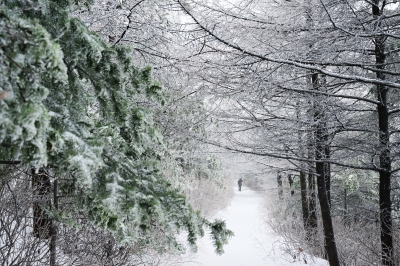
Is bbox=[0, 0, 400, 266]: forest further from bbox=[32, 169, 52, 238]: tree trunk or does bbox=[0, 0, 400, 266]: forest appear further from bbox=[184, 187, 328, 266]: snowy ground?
bbox=[184, 187, 328, 266]: snowy ground

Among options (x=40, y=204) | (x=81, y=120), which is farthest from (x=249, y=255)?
(x=81, y=120)

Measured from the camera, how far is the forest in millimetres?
1554

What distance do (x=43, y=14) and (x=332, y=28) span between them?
321 cm

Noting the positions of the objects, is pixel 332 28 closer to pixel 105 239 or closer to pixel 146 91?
pixel 146 91

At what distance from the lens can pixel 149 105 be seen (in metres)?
5.79

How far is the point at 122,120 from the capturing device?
6.86ft

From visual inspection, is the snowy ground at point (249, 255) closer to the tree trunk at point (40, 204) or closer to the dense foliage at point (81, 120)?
the tree trunk at point (40, 204)

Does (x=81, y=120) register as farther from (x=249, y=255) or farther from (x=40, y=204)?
(x=249, y=255)

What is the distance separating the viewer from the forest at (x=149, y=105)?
1.55 meters

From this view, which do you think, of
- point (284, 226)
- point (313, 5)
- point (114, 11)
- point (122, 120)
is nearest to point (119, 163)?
point (122, 120)

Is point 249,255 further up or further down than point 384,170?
further down

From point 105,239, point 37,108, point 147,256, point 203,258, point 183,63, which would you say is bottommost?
point 203,258

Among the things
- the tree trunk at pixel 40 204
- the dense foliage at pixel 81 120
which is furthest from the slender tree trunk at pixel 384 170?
the tree trunk at pixel 40 204

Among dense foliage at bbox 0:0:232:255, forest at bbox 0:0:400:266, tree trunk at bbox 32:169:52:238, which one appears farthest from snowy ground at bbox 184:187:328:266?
dense foliage at bbox 0:0:232:255
